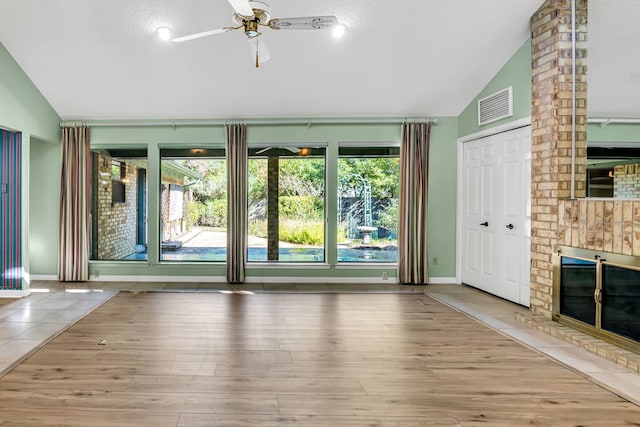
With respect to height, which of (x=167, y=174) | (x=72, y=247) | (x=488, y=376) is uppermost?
(x=167, y=174)

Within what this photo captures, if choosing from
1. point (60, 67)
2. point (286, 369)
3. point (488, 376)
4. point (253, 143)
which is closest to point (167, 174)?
point (253, 143)

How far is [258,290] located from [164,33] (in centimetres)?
339

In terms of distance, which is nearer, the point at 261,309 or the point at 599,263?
the point at 599,263

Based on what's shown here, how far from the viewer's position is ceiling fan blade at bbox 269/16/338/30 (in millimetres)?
2881

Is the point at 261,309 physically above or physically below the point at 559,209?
below

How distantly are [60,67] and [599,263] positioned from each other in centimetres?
635

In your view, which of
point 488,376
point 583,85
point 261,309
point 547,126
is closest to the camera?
point 488,376

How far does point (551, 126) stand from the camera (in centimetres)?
382

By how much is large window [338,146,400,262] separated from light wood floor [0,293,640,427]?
1.92 metres

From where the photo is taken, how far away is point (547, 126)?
153 inches

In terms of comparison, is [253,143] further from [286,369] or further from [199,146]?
[286,369]

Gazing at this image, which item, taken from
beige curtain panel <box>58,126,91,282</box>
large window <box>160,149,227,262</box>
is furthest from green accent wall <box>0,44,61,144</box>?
large window <box>160,149,227,262</box>

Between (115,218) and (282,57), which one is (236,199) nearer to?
(115,218)

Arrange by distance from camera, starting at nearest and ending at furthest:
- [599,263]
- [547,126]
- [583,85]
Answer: [599,263] < [583,85] < [547,126]
